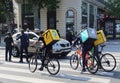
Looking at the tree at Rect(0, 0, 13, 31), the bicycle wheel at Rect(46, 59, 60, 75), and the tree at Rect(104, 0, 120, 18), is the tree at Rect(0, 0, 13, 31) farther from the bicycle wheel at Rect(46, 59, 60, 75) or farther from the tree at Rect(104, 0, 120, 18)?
the bicycle wheel at Rect(46, 59, 60, 75)

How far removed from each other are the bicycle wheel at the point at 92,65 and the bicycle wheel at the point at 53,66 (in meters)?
1.21

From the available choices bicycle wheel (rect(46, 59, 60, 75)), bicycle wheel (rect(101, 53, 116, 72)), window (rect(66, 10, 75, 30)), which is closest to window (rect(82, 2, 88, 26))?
window (rect(66, 10, 75, 30))

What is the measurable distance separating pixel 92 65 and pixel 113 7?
32.5 m

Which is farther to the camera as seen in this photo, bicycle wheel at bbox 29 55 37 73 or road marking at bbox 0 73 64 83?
bicycle wheel at bbox 29 55 37 73

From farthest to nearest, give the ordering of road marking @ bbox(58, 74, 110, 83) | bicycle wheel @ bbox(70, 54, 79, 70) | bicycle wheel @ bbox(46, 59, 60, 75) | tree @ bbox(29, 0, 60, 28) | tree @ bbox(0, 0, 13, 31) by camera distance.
Answer: tree @ bbox(29, 0, 60, 28) → tree @ bbox(0, 0, 13, 31) → bicycle wheel @ bbox(70, 54, 79, 70) → bicycle wheel @ bbox(46, 59, 60, 75) → road marking @ bbox(58, 74, 110, 83)

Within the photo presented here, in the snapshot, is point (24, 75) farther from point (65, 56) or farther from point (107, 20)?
point (107, 20)

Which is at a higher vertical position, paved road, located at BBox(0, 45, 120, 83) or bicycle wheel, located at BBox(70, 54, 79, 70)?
bicycle wheel, located at BBox(70, 54, 79, 70)

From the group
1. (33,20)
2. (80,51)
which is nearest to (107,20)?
(33,20)

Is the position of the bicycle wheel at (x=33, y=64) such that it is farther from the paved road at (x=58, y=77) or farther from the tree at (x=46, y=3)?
the tree at (x=46, y=3)

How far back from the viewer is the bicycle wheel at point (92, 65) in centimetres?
1265

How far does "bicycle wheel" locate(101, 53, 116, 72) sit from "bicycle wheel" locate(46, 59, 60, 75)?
177cm

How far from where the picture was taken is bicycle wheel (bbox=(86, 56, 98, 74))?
41.5ft

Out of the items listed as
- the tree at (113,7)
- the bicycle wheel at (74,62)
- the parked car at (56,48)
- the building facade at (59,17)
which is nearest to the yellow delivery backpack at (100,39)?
the bicycle wheel at (74,62)

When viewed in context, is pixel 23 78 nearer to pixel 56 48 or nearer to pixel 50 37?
pixel 50 37
